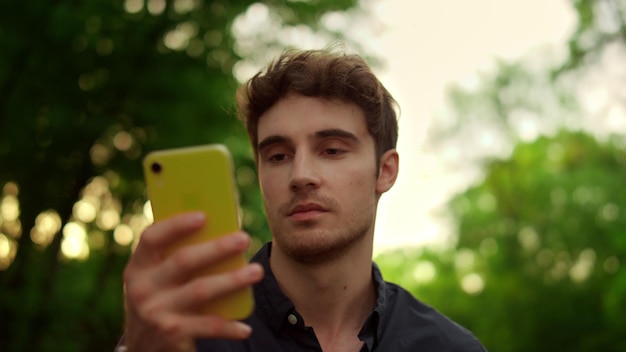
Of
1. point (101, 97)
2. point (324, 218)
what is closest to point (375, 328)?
point (324, 218)

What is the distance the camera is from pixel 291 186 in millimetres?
2893

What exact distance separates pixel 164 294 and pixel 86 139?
1087 cm

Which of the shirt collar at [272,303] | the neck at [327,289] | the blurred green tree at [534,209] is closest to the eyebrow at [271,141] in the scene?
the neck at [327,289]

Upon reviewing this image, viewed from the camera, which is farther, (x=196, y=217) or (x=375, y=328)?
(x=375, y=328)

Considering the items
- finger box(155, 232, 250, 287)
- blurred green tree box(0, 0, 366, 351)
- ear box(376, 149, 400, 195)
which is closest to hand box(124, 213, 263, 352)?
finger box(155, 232, 250, 287)

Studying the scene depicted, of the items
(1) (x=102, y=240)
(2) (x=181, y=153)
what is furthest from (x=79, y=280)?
(2) (x=181, y=153)

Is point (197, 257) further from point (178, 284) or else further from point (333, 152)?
point (333, 152)

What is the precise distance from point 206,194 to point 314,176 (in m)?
1.12

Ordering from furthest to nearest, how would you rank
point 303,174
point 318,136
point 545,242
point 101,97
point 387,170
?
point 545,242, point 101,97, point 387,170, point 318,136, point 303,174

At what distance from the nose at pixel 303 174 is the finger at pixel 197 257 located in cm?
129

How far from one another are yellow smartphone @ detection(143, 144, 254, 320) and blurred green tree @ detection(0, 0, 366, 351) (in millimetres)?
7804

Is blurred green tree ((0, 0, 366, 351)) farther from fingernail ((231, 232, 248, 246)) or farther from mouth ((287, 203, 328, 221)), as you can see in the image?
fingernail ((231, 232, 248, 246))

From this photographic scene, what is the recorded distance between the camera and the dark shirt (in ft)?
9.48

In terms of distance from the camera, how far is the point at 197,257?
152cm
